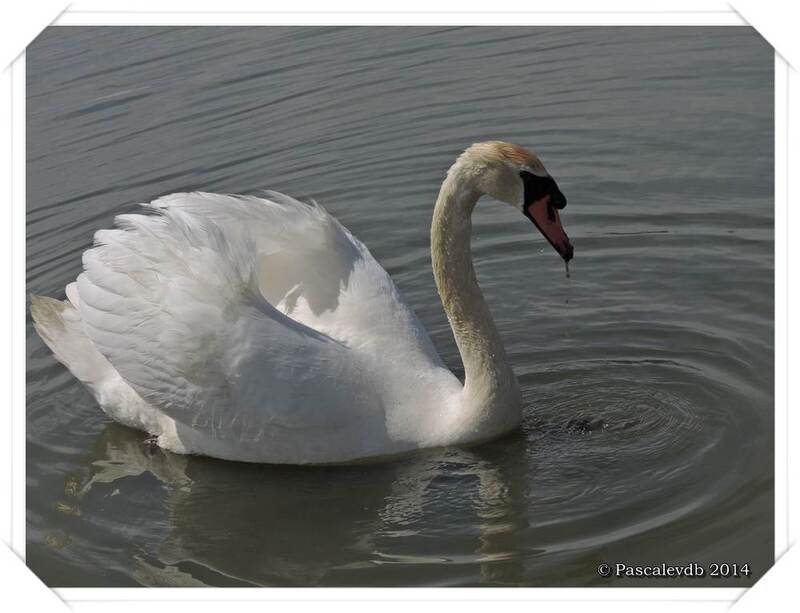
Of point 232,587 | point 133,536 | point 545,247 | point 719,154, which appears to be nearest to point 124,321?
point 133,536

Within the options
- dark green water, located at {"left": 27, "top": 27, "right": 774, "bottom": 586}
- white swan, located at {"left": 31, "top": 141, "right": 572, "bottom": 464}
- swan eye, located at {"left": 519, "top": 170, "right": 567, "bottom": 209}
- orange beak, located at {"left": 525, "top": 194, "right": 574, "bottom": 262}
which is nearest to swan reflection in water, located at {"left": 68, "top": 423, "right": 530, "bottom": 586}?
dark green water, located at {"left": 27, "top": 27, "right": 774, "bottom": 586}

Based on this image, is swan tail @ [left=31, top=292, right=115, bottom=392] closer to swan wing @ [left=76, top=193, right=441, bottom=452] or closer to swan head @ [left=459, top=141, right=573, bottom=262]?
→ swan wing @ [left=76, top=193, right=441, bottom=452]

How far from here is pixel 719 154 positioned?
471 inches

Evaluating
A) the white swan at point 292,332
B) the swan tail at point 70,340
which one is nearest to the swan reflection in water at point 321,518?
the white swan at point 292,332

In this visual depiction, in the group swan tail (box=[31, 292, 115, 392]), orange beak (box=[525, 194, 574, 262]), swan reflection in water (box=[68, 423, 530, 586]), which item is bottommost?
swan reflection in water (box=[68, 423, 530, 586])

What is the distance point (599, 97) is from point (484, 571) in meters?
6.87

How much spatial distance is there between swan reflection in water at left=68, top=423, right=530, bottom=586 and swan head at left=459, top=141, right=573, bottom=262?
1.49 meters

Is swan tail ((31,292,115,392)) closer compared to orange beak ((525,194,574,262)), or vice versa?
orange beak ((525,194,574,262))

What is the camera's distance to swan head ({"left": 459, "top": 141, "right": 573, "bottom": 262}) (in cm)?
842

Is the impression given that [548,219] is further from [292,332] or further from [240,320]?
[240,320]

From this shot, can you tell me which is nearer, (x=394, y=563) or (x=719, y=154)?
(x=394, y=563)

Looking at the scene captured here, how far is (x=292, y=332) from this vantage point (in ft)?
27.8

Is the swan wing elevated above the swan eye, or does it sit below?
below

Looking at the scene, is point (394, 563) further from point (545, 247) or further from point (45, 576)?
point (545, 247)
